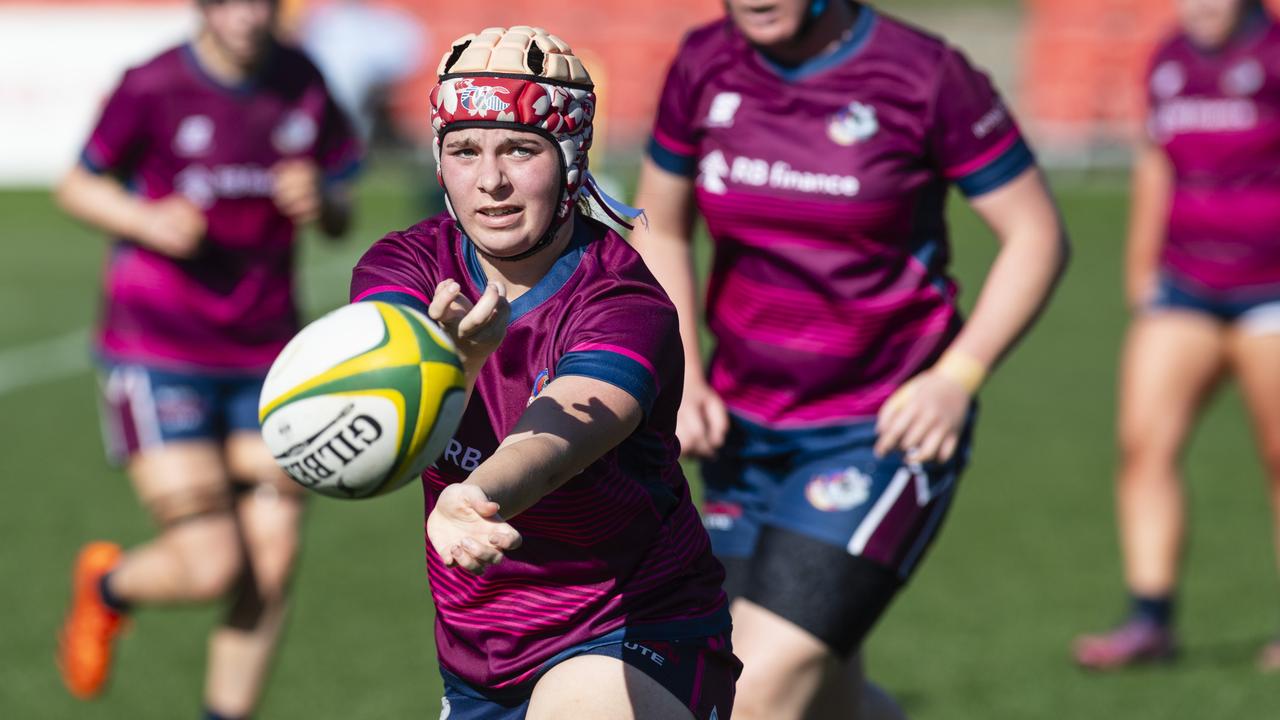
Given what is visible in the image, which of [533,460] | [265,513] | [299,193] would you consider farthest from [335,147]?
[533,460]

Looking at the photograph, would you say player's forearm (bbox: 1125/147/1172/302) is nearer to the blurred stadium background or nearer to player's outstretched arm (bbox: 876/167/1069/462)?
the blurred stadium background

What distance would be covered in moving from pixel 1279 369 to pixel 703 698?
4.56m

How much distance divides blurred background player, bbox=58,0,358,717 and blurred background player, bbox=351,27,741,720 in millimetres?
2808

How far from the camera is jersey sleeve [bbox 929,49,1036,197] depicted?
16.5 ft

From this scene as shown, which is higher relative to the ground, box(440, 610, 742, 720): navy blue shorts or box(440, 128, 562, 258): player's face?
box(440, 128, 562, 258): player's face

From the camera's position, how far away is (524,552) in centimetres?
392

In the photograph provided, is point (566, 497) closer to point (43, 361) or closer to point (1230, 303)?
point (1230, 303)

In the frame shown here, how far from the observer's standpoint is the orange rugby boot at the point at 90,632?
7.02 m

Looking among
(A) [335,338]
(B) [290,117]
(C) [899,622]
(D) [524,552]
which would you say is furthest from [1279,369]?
(A) [335,338]

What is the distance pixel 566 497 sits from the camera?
150 inches

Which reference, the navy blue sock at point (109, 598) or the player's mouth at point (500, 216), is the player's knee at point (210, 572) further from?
the player's mouth at point (500, 216)

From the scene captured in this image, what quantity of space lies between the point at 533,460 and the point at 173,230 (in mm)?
3714

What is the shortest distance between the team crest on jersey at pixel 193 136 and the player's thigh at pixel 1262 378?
14.1 ft

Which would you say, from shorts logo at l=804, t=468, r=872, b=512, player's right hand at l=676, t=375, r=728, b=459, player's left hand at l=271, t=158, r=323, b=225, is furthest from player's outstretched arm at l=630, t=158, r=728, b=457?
player's left hand at l=271, t=158, r=323, b=225
